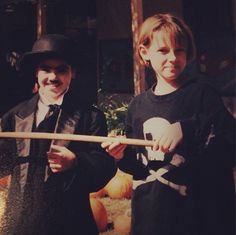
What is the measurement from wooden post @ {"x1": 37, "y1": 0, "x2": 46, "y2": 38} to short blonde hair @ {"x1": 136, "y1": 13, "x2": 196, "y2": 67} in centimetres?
75

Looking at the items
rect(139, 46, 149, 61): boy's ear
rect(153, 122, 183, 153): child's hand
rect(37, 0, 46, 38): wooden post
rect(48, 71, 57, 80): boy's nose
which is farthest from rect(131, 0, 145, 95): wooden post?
rect(37, 0, 46, 38): wooden post

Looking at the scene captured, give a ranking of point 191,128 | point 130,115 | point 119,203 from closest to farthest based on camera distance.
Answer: point 191,128 → point 130,115 → point 119,203

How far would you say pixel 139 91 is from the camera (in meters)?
2.38

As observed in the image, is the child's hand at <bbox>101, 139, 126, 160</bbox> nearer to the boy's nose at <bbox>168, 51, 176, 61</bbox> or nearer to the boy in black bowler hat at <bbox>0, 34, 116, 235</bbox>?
the boy in black bowler hat at <bbox>0, 34, 116, 235</bbox>

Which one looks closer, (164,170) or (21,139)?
(164,170)

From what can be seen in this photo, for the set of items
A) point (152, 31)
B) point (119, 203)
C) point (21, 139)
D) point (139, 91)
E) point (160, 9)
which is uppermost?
point (160, 9)

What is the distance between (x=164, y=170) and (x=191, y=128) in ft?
0.91

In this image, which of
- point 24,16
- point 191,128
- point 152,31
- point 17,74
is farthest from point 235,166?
point 24,16

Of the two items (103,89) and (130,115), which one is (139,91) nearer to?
(130,115)

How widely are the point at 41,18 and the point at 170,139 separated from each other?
127cm

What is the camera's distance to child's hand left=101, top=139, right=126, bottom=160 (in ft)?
6.98

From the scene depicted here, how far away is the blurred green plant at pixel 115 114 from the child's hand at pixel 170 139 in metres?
0.29

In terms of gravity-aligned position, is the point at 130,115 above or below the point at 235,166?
above

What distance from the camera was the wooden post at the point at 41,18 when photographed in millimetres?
2614
